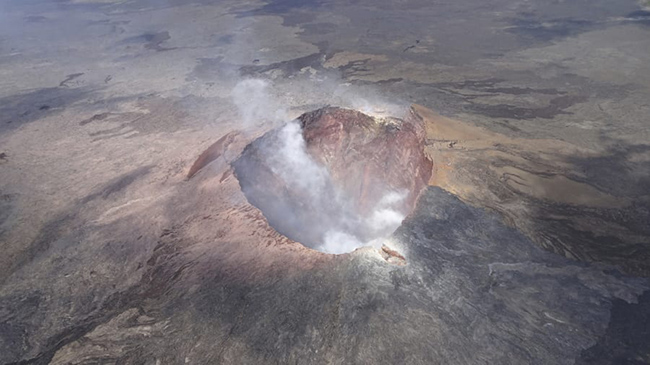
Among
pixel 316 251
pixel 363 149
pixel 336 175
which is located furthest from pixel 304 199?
pixel 316 251

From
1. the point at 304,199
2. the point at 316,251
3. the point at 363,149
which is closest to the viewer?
the point at 316,251

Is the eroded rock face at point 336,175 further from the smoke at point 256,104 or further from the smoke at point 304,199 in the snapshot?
the smoke at point 256,104

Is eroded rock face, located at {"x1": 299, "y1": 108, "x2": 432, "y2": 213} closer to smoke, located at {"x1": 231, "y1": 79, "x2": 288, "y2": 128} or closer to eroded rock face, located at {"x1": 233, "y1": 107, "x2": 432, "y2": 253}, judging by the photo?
eroded rock face, located at {"x1": 233, "y1": 107, "x2": 432, "y2": 253}

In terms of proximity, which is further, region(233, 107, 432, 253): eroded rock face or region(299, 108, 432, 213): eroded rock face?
region(299, 108, 432, 213): eroded rock face

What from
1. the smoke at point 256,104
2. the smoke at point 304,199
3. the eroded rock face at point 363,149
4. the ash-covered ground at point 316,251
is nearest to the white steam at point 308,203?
the smoke at point 304,199

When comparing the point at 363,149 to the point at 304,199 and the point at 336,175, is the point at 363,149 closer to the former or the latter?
the point at 336,175

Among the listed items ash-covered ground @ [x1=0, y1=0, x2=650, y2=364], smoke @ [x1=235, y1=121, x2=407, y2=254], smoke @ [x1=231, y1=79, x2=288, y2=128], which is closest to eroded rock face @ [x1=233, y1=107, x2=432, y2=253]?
smoke @ [x1=235, y1=121, x2=407, y2=254]

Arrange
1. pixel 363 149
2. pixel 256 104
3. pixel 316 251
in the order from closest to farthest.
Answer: pixel 316 251 → pixel 363 149 → pixel 256 104

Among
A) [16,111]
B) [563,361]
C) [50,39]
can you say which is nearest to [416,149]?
[563,361]
